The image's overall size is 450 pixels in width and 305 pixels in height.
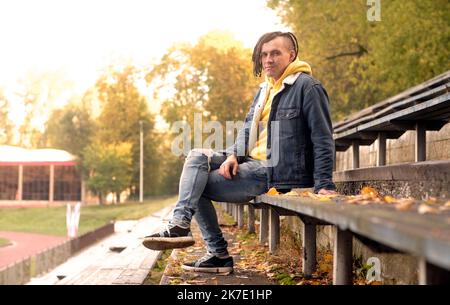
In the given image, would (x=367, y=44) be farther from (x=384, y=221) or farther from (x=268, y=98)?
(x=384, y=221)

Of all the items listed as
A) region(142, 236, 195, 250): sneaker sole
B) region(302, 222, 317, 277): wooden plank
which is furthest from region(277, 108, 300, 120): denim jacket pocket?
region(142, 236, 195, 250): sneaker sole

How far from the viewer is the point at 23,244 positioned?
31.8 meters

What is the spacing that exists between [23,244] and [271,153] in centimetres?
2972

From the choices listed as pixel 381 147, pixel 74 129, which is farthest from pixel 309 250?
A: pixel 74 129

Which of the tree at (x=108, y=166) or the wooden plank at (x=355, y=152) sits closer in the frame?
the wooden plank at (x=355, y=152)

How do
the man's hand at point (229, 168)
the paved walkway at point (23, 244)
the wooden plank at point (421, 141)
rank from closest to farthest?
the man's hand at point (229, 168) → the wooden plank at point (421, 141) → the paved walkway at point (23, 244)

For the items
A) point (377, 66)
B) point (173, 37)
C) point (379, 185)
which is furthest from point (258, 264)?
point (173, 37)

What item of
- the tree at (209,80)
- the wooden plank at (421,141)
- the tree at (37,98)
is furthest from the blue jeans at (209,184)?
the tree at (37,98)

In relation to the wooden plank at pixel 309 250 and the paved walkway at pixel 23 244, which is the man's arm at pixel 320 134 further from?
the paved walkway at pixel 23 244

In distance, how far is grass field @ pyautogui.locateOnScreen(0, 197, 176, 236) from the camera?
129 ft

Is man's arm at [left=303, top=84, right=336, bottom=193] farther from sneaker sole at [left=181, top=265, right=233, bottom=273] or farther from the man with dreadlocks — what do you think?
A: sneaker sole at [left=181, top=265, right=233, bottom=273]

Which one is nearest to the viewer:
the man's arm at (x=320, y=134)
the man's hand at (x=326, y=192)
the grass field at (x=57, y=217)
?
the man's hand at (x=326, y=192)

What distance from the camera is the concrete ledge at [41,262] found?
51.6 ft
